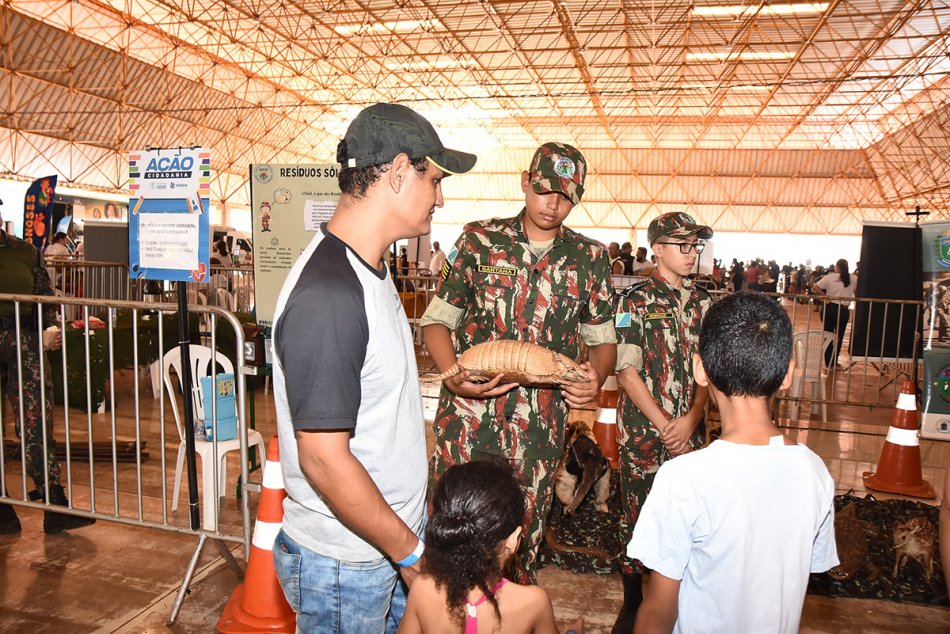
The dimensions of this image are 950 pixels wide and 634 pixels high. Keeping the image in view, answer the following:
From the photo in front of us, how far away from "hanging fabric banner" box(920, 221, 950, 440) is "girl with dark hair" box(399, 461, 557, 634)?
3.70m

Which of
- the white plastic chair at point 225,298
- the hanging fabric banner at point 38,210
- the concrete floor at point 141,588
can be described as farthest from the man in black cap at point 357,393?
the white plastic chair at point 225,298

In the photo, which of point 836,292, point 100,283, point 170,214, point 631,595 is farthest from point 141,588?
point 836,292

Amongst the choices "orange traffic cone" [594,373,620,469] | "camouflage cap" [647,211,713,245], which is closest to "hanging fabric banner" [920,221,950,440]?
"camouflage cap" [647,211,713,245]

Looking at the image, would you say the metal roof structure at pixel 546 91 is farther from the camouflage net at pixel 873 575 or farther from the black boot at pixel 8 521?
the black boot at pixel 8 521

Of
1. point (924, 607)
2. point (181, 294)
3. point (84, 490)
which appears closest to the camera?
point (181, 294)

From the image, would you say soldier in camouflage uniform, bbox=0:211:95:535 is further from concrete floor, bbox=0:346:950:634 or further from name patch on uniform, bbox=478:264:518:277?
name patch on uniform, bbox=478:264:518:277

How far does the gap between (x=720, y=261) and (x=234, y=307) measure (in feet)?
89.4

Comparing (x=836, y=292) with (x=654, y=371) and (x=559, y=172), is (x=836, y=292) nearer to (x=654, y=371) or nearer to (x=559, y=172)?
(x=654, y=371)

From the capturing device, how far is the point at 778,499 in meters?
1.53

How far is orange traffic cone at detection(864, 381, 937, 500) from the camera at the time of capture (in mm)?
5289

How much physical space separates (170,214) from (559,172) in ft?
6.45

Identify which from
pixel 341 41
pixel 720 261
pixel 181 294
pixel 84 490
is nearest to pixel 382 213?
pixel 181 294

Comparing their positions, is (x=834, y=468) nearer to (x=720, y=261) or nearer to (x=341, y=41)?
(x=341, y=41)

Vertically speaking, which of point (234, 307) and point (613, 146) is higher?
point (613, 146)
